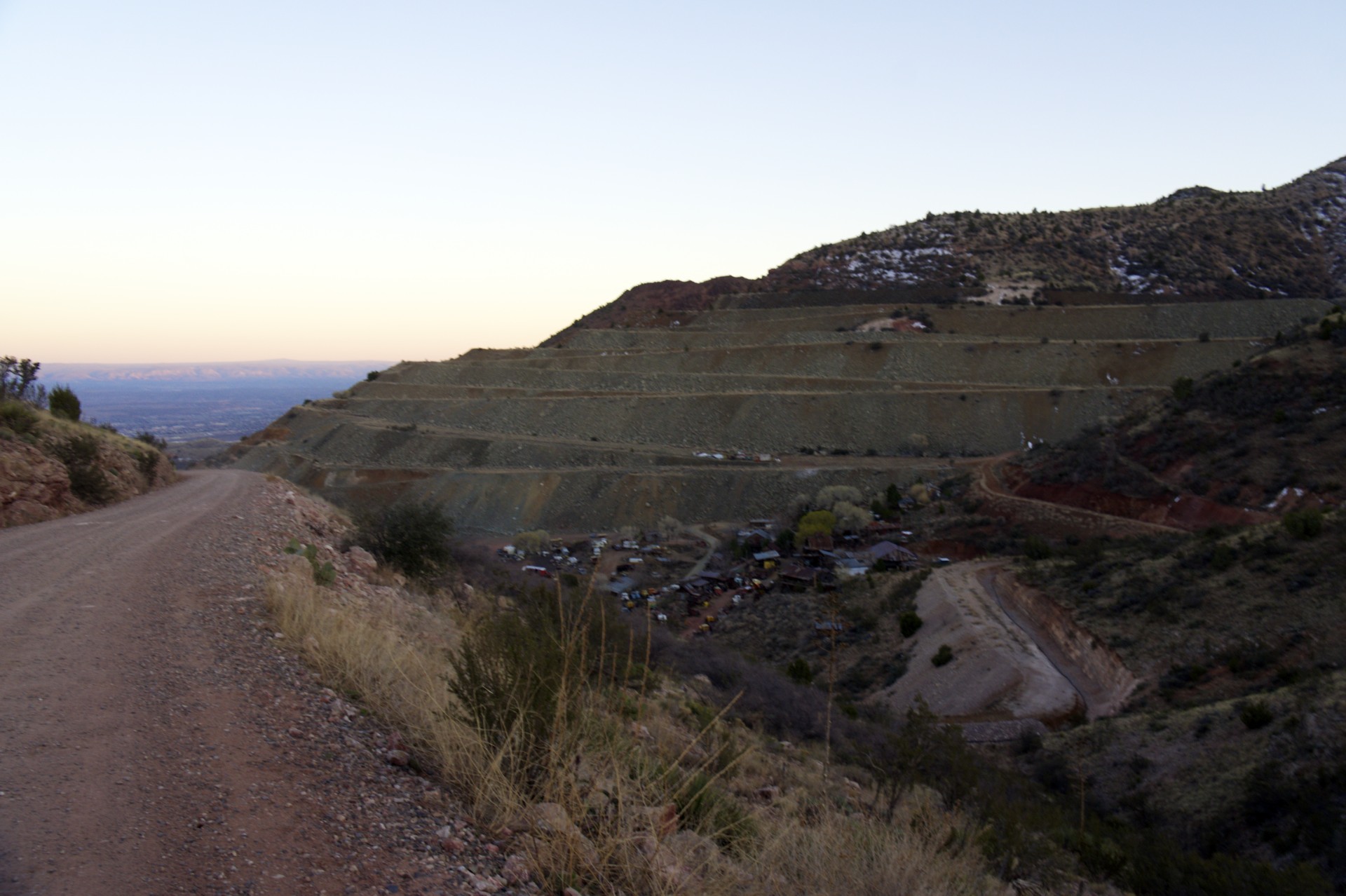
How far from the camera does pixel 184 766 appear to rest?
4188 millimetres

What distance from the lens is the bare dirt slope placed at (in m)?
3.39

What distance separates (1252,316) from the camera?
207ft

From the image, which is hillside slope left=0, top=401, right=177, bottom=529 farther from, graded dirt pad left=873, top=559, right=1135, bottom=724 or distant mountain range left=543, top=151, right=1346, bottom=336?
distant mountain range left=543, top=151, right=1346, bottom=336

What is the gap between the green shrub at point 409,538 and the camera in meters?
13.3

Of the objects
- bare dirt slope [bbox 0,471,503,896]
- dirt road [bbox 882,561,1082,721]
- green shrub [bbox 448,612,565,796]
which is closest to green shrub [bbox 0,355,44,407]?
bare dirt slope [bbox 0,471,503,896]

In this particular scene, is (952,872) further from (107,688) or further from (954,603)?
(954,603)

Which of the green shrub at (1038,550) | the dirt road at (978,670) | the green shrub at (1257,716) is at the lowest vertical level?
the dirt road at (978,670)

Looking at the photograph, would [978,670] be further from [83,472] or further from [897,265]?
[897,265]

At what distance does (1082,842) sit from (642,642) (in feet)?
21.1

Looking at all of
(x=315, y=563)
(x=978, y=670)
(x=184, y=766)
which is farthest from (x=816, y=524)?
(x=184, y=766)

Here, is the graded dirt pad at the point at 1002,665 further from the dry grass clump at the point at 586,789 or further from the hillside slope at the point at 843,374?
the hillside slope at the point at 843,374

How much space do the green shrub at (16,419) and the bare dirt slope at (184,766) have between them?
334 inches

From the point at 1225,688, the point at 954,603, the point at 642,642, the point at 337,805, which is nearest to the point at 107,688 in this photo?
the point at 337,805

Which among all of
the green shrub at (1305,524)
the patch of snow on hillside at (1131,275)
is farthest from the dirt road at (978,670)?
the patch of snow on hillside at (1131,275)
